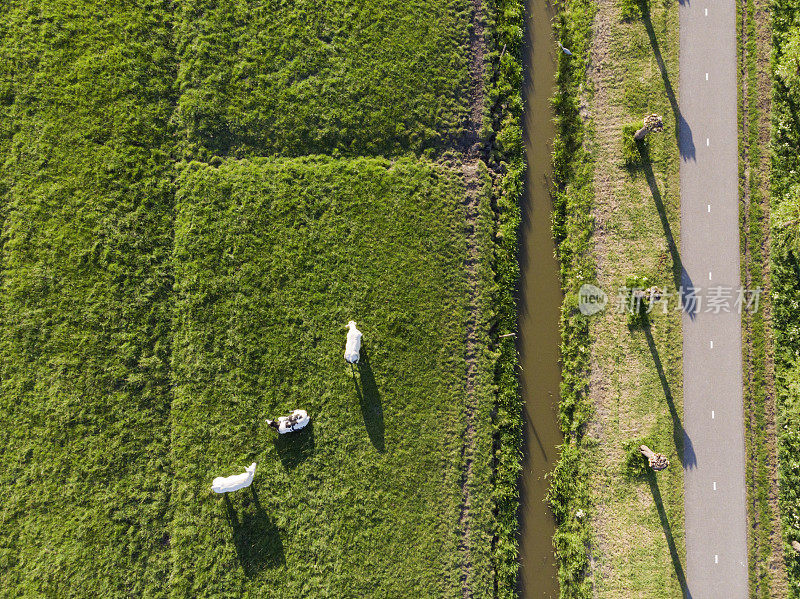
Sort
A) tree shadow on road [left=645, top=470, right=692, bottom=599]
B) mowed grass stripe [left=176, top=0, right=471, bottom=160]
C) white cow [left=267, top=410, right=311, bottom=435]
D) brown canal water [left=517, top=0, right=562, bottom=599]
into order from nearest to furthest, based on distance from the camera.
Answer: white cow [left=267, top=410, right=311, bottom=435]
tree shadow on road [left=645, top=470, right=692, bottom=599]
brown canal water [left=517, top=0, right=562, bottom=599]
mowed grass stripe [left=176, top=0, right=471, bottom=160]

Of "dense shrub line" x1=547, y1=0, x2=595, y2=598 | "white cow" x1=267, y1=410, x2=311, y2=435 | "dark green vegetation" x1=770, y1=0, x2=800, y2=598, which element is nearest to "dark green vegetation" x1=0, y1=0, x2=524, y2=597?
"white cow" x1=267, y1=410, x2=311, y2=435

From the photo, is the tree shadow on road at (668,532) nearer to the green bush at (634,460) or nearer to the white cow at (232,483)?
the green bush at (634,460)

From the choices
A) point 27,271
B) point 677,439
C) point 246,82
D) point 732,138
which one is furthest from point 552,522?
point 27,271

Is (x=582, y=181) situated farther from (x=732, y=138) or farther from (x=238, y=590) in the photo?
(x=238, y=590)

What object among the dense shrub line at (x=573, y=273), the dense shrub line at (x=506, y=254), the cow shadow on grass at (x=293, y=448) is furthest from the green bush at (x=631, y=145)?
the cow shadow on grass at (x=293, y=448)

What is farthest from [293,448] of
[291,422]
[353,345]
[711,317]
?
[711,317]

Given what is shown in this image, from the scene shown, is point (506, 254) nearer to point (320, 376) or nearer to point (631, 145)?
point (631, 145)

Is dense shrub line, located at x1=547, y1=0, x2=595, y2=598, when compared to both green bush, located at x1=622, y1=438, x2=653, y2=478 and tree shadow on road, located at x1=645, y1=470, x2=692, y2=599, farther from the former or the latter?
tree shadow on road, located at x1=645, y1=470, x2=692, y2=599
